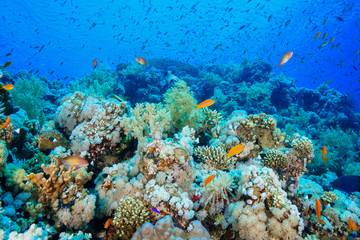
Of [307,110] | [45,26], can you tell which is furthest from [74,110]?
[45,26]

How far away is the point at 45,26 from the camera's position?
229 feet

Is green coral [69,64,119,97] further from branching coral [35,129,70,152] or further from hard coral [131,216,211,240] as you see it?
hard coral [131,216,211,240]

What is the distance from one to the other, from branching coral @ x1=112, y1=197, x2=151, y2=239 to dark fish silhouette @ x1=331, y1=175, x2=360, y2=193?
7.61 m

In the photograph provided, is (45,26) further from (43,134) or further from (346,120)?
(346,120)

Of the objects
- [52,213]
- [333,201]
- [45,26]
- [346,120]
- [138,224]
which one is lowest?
[45,26]

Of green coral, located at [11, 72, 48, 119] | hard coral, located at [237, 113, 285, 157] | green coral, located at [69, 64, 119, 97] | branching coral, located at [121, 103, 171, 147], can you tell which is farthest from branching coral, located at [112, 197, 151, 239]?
green coral, located at [69, 64, 119, 97]

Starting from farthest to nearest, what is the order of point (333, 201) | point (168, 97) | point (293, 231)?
point (168, 97)
point (333, 201)
point (293, 231)

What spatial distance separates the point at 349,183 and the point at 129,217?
807 cm

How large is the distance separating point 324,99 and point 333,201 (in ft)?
61.4

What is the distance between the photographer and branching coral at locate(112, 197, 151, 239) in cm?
314

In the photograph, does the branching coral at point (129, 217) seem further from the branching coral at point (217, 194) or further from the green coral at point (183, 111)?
the green coral at point (183, 111)

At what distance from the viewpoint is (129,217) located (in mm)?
3178

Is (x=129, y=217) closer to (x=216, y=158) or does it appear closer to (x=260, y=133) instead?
(x=216, y=158)

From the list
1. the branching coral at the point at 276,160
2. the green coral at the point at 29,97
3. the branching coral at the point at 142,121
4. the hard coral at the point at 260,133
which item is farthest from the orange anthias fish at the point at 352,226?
the green coral at the point at 29,97
